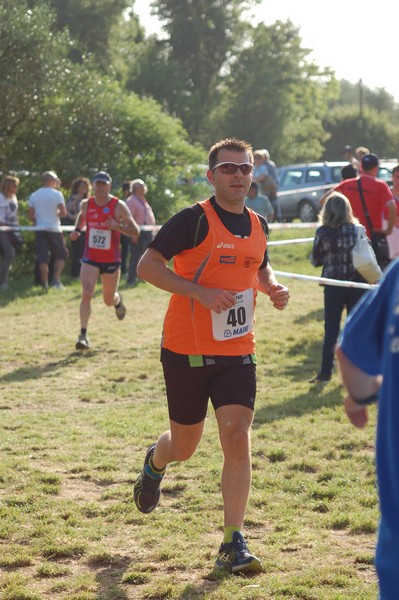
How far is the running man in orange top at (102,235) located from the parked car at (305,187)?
17191mm

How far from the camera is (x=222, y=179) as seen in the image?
523cm

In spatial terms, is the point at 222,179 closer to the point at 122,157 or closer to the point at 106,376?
the point at 106,376

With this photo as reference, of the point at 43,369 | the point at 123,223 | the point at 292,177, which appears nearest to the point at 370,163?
the point at 123,223

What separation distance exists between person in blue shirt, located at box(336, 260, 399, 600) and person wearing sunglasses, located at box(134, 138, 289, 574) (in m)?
2.24

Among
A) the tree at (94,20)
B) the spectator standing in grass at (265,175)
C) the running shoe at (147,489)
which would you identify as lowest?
the running shoe at (147,489)

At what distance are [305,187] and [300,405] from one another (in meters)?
22.4

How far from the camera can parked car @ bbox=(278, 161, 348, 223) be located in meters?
29.7

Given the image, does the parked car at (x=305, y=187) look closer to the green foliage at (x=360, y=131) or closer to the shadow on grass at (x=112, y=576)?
the shadow on grass at (x=112, y=576)

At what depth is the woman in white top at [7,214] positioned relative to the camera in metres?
16.8

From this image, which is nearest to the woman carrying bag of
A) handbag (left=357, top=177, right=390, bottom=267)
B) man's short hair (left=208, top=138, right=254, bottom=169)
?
handbag (left=357, top=177, right=390, bottom=267)

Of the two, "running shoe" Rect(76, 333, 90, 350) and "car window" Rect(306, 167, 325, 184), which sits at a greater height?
"car window" Rect(306, 167, 325, 184)

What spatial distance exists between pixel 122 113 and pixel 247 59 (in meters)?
39.6

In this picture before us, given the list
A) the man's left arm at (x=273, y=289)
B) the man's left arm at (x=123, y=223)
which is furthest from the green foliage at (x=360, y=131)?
the man's left arm at (x=273, y=289)

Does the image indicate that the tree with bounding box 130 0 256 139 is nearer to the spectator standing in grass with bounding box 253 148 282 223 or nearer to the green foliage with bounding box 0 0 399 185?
the green foliage with bounding box 0 0 399 185
